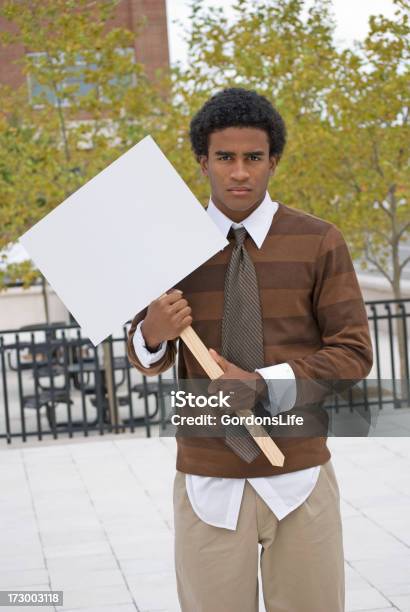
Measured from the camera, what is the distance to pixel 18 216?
1308cm

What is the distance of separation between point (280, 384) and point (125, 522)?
4647 mm

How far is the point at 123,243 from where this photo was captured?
2.64 metres

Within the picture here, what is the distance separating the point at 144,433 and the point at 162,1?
2906cm

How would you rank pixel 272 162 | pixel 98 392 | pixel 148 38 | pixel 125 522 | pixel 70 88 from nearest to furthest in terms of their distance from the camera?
pixel 272 162
pixel 125 522
pixel 98 392
pixel 70 88
pixel 148 38

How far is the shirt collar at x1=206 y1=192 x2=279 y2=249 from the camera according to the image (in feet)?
9.09

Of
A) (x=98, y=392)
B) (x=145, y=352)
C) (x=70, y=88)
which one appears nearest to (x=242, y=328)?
(x=145, y=352)

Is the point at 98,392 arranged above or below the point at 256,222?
below

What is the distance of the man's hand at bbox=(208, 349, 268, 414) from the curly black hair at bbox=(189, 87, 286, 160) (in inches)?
23.3

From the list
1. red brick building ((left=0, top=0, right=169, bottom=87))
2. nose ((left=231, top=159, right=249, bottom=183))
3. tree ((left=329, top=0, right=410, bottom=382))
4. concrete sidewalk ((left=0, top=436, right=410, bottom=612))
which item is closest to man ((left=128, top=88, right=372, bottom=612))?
nose ((left=231, top=159, right=249, bottom=183))

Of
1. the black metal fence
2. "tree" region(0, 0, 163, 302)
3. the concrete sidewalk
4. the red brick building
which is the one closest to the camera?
the concrete sidewalk

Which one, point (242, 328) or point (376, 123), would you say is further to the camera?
point (376, 123)

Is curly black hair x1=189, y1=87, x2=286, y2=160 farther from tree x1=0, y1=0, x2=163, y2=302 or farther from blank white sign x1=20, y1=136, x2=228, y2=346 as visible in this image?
tree x1=0, y1=0, x2=163, y2=302

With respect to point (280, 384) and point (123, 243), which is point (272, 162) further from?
point (280, 384)

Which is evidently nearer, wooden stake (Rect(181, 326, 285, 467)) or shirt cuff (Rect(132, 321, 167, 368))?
wooden stake (Rect(181, 326, 285, 467))
